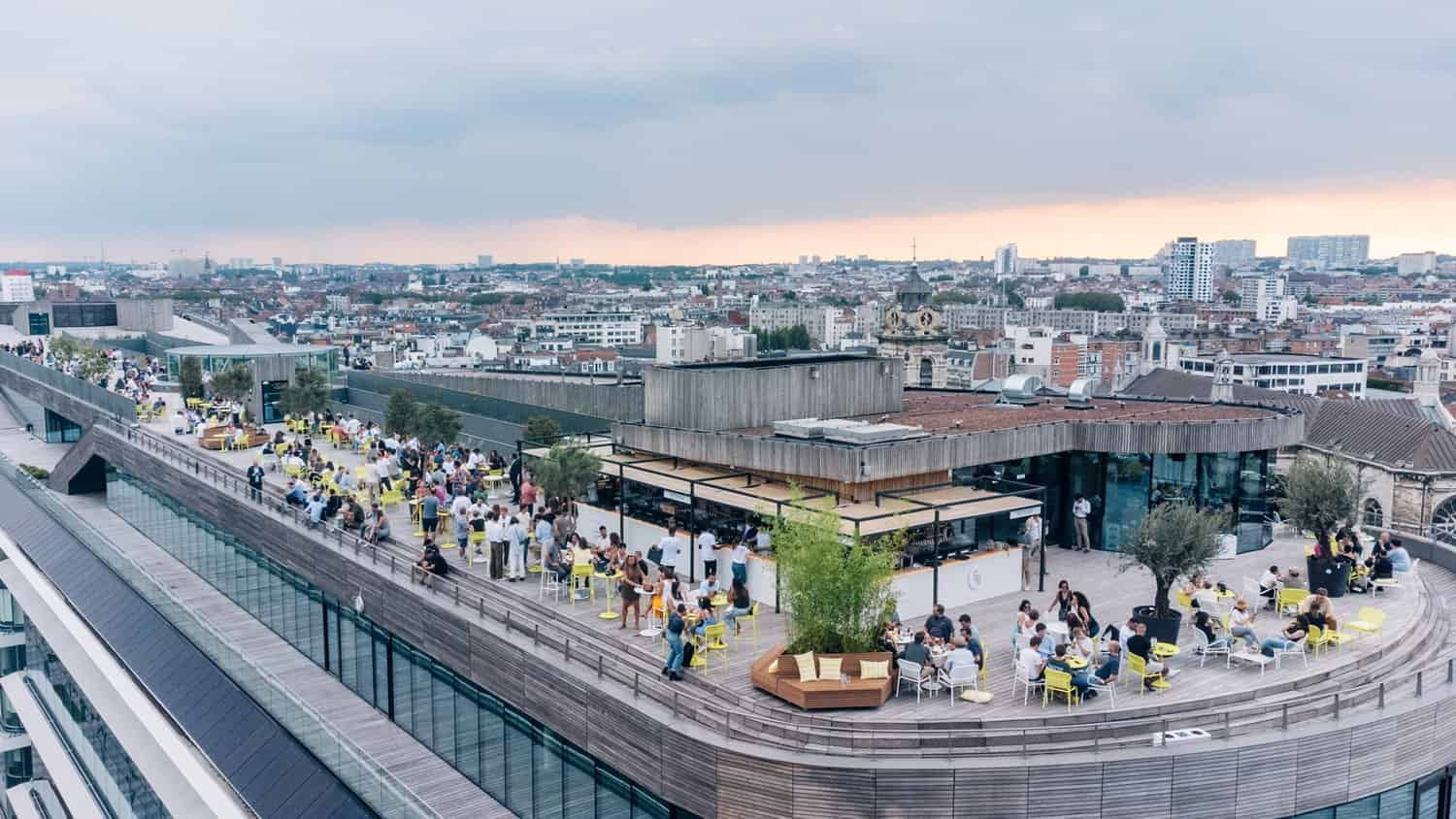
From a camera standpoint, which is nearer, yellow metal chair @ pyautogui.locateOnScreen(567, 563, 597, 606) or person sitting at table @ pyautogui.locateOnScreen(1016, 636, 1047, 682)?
person sitting at table @ pyautogui.locateOnScreen(1016, 636, 1047, 682)

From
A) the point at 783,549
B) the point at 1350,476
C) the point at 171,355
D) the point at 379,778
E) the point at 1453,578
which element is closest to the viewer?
the point at 783,549

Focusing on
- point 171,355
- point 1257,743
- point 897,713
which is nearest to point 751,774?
point 897,713

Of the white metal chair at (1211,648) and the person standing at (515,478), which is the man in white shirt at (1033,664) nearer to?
the white metal chair at (1211,648)

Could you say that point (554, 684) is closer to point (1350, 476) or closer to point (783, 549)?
point (783, 549)

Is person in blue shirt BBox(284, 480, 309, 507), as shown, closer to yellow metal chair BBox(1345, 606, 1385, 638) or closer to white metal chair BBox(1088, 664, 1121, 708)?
white metal chair BBox(1088, 664, 1121, 708)

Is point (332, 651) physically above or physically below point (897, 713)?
below

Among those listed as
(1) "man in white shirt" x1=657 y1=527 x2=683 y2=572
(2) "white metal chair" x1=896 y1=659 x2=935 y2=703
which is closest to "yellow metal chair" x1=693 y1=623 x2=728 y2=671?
(2) "white metal chair" x1=896 y1=659 x2=935 y2=703

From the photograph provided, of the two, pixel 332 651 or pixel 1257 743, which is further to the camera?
pixel 332 651
